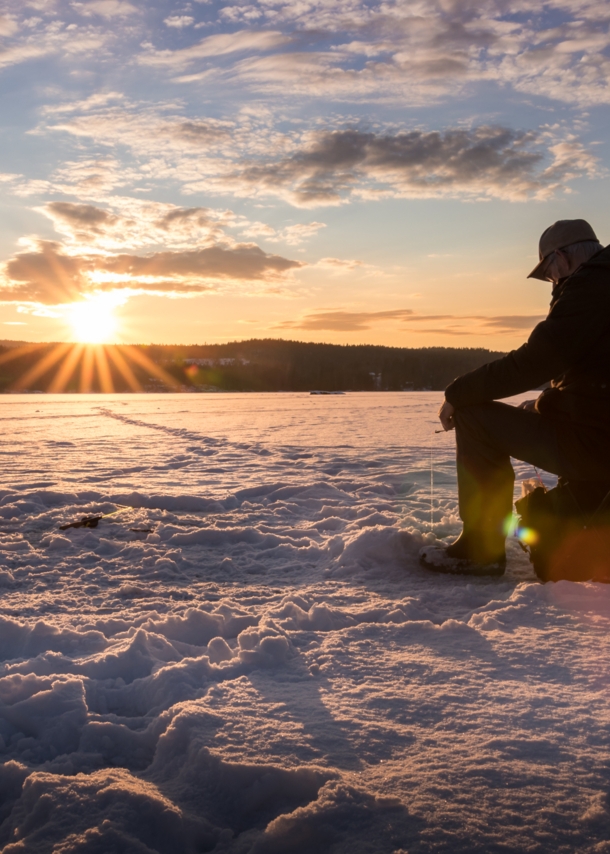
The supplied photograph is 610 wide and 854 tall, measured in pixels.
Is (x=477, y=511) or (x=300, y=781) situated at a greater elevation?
(x=477, y=511)

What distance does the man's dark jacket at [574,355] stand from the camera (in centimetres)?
232

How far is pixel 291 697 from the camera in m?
1.81

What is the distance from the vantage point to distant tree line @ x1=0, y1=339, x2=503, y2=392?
76250 millimetres

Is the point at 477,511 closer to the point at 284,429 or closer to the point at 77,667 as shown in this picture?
the point at 77,667

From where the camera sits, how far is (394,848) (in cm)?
120

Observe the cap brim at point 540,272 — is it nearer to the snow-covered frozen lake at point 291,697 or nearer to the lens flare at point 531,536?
the lens flare at point 531,536

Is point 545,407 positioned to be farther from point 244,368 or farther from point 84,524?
point 244,368

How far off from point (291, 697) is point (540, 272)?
7.14 ft

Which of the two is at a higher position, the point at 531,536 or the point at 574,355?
the point at 574,355

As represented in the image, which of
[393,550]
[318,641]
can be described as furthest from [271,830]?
[393,550]

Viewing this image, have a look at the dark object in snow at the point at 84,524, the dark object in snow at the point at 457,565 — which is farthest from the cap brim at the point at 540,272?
the dark object in snow at the point at 84,524

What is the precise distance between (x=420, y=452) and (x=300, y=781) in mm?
6918

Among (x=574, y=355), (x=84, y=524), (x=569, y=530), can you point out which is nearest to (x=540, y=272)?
(x=574, y=355)

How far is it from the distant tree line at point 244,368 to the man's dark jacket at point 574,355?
6764cm
